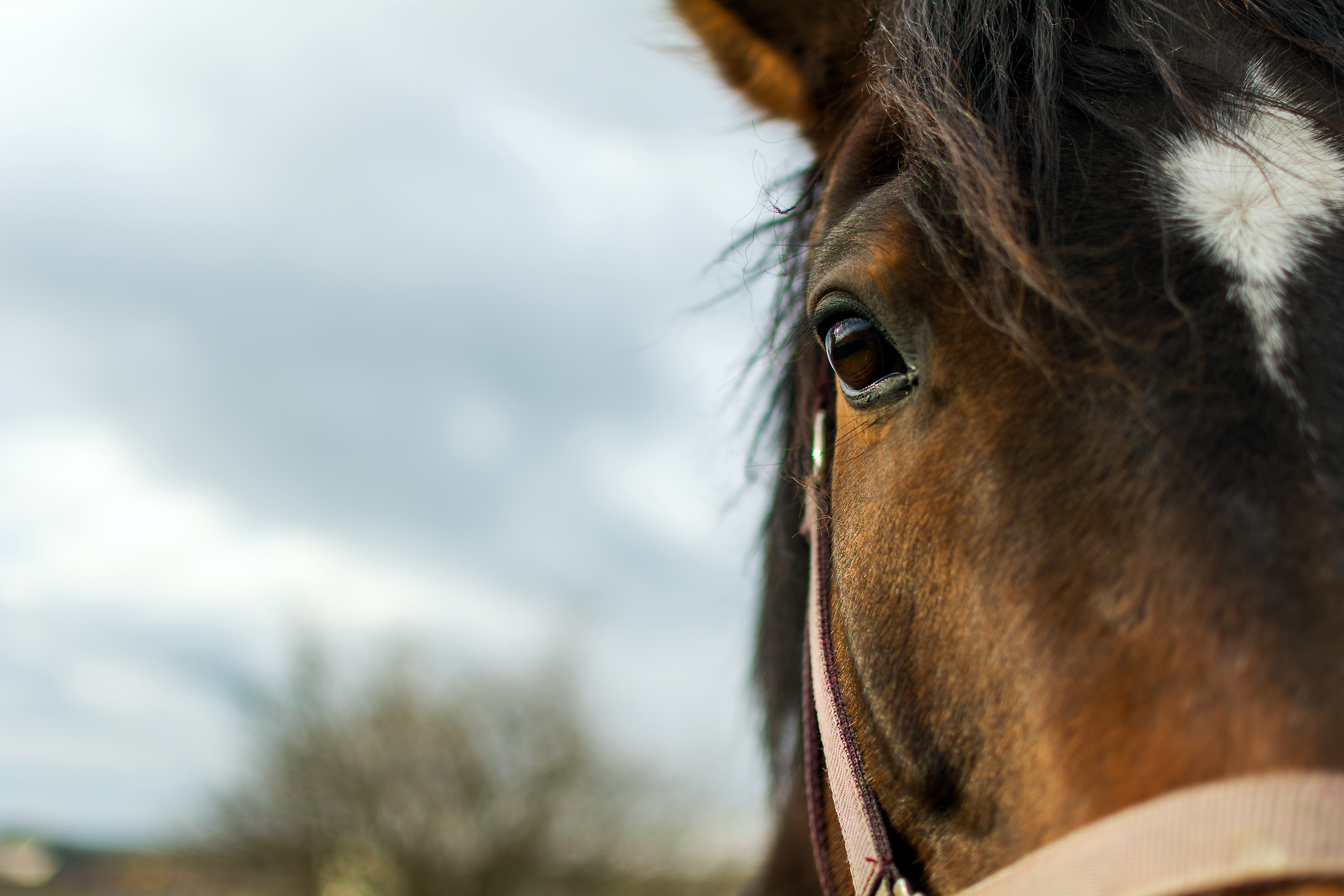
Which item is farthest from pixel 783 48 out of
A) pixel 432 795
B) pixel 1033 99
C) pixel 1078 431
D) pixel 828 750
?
pixel 432 795

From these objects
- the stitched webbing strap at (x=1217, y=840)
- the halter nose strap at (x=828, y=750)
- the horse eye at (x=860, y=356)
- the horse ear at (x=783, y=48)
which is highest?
the horse ear at (x=783, y=48)

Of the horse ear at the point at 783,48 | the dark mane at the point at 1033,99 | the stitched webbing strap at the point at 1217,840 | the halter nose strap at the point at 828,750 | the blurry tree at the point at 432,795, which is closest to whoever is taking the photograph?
the stitched webbing strap at the point at 1217,840

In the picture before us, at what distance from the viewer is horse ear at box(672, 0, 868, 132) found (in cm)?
223

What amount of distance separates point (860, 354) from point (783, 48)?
1301mm

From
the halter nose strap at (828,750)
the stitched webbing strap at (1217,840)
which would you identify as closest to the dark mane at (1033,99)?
the halter nose strap at (828,750)

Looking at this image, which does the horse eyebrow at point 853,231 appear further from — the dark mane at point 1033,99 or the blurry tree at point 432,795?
the blurry tree at point 432,795

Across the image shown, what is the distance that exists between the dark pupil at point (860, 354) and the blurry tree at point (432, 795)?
18068 millimetres

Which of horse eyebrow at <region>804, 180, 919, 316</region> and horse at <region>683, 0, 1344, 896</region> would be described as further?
horse eyebrow at <region>804, 180, 919, 316</region>

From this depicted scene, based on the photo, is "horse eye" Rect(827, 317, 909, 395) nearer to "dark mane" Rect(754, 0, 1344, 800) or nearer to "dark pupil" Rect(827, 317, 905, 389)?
"dark pupil" Rect(827, 317, 905, 389)

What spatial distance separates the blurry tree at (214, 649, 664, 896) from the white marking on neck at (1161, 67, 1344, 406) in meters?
18.4

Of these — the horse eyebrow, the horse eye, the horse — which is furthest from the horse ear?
the horse eye

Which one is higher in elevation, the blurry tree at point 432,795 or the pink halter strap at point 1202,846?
the blurry tree at point 432,795

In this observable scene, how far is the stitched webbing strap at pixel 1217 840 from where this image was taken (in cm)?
85

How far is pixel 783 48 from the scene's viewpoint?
2.39 metres
